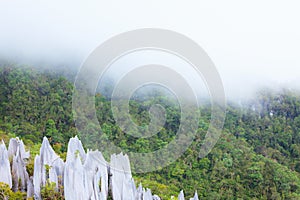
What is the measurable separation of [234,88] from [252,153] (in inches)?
497

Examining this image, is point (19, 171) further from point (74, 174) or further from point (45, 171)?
point (74, 174)

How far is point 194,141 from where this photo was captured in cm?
2502

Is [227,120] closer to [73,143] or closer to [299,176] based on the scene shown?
[299,176]

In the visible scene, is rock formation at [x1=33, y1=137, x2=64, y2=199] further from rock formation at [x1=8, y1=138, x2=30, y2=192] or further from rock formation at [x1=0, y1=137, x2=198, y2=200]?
rock formation at [x1=8, y1=138, x2=30, y2=192]

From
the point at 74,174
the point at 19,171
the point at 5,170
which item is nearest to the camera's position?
the point at 74,174

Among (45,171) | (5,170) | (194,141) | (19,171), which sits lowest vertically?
(45,171)

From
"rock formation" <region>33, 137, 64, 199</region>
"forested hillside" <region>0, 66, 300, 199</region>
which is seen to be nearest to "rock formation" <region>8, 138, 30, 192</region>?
"rock formation" <region>33, 137, 64, 199</region>

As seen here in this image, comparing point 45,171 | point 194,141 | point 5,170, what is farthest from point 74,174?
point 194,141

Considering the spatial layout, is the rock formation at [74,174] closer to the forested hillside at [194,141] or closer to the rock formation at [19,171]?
the rock formation at [19,171]

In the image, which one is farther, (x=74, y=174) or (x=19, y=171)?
(x=19, y=171)

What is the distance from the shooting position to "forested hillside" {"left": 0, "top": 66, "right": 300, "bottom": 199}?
Result: 73.5 feet

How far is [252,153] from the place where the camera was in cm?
2633

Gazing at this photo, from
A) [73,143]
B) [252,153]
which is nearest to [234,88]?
[252,153]

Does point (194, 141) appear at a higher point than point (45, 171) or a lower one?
higher
